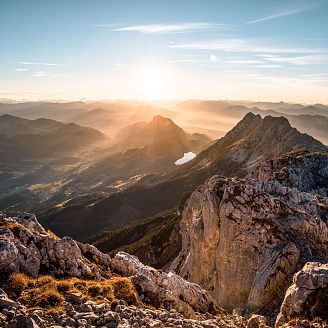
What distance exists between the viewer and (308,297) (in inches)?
1517

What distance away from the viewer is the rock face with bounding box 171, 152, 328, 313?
5641 cm

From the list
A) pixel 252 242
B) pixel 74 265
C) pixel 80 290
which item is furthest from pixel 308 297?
pixel 252 242

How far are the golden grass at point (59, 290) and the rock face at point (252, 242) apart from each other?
1017 inches

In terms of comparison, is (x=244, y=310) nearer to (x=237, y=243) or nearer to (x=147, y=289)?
(x=237, y=243)

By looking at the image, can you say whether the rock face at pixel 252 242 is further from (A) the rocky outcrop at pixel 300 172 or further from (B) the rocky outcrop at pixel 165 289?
(A) the rocky outcrop at pixel 300 172

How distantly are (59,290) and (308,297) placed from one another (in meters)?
23.9

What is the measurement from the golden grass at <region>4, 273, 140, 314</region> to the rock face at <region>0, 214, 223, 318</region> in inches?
Answer: 61.7

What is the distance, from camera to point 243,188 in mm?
73438

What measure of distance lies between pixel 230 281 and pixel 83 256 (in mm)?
30289

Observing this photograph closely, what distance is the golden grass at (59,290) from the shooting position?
2870cm

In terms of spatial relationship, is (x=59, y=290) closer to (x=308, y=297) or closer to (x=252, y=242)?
(x=308, y=297)

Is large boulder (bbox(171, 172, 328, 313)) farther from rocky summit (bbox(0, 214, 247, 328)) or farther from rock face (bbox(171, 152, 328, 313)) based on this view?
rocky summit (bbox(0, 214, 247, 328))

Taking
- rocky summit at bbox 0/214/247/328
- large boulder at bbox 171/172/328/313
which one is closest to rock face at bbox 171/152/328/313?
large boulder at bbox 171/172/328/313

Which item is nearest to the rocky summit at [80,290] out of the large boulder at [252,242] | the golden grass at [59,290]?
the golden grass at [59,290]
